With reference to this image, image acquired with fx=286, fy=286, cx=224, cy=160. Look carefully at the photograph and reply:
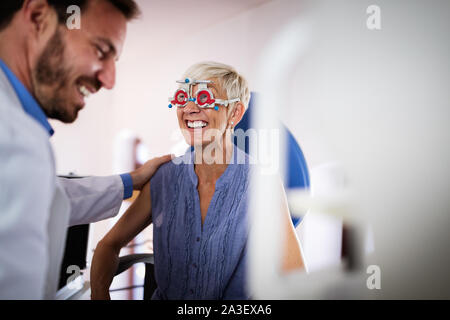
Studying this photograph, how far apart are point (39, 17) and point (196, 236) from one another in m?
0.79

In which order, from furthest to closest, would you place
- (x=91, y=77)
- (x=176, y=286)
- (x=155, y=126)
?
1. (x=155, y=126)
2. (x=176, y=286)
3. (x=91, y=77)

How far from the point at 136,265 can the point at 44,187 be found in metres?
0.63

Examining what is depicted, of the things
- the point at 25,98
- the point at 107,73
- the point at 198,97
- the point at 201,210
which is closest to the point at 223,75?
the point at 198,97

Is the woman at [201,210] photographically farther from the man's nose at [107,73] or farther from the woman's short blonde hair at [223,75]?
the man's nose at [107,73]

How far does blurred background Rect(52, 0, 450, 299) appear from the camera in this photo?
1076 millimetres

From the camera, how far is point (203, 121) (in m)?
1.00

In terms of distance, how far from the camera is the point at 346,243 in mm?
1142

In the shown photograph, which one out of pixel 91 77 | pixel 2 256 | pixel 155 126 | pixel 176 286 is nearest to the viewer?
pixel 2 256

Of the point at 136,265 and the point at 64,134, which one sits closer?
the point at 64,134

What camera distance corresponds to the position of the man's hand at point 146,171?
105cm

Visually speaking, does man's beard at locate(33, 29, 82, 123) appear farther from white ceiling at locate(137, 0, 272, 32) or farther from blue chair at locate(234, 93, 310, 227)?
blue chair at locate(234, 93, 310, 227)

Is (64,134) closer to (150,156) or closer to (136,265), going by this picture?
(150,156)

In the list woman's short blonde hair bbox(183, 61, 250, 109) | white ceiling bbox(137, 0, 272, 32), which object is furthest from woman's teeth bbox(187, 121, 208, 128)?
white ceiling bbox(137, 0, 272, 32)
